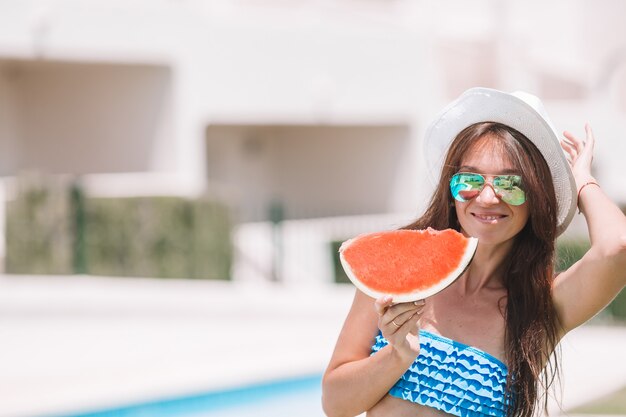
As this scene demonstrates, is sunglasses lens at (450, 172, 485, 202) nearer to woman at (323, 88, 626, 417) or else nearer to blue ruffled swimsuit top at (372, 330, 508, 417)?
woman at (323, 88, 626, 417)

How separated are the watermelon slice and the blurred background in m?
3.35

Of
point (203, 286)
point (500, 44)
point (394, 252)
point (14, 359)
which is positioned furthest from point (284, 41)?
point (394, 252)

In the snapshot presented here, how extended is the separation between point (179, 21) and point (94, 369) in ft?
25.9

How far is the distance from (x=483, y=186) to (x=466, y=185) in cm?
5

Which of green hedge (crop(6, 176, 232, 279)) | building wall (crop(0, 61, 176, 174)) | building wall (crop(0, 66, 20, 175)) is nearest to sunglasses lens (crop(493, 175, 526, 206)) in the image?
green hedge (crop(6, 176, 232, 279))

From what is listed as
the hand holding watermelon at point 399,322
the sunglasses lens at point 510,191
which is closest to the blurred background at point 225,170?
the sunglasses lens at point 510,191

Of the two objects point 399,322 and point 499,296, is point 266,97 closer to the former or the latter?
point 499,296

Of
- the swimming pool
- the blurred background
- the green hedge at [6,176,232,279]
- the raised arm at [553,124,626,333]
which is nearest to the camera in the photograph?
the raised arm at [553,124,626,333]

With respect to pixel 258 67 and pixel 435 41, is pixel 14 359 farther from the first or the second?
pixel 435 41

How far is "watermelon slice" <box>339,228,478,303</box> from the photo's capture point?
7.67ft

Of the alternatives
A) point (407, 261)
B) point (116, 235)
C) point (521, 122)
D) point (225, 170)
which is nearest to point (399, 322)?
point (407, 261)

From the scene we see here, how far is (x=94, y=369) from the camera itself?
26.0 feet

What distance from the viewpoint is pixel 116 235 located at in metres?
10.7

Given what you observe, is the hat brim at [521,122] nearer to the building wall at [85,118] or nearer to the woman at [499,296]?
the woman at [499,296]
